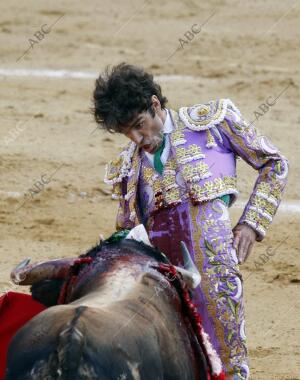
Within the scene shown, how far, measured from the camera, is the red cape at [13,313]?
5156mm

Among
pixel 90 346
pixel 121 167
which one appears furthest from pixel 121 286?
pixel 121 167

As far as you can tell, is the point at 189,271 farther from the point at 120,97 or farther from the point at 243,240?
the point at 120,97

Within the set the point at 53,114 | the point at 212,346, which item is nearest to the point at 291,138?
the point at 53,114

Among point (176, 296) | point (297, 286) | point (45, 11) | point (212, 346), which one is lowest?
point (45, 11)

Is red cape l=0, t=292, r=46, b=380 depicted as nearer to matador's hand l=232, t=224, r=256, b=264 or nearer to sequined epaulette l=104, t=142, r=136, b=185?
sequined epaulette l=104, t=142, r=136, b=185

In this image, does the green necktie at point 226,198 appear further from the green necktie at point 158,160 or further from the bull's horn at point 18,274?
the bull's horn at point 18,274

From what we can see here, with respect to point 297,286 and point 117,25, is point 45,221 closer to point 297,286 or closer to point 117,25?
point 297,286

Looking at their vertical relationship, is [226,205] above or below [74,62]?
above

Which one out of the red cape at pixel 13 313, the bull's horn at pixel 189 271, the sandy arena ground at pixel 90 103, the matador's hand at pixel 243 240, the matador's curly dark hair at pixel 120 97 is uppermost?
the matador's curly dark hair at pixel 120 97

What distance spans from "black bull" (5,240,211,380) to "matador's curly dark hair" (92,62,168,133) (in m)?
0.58

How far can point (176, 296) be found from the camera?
16.4 ft

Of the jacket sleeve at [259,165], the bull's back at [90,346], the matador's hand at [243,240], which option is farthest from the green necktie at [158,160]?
the bull's back at [90,346]

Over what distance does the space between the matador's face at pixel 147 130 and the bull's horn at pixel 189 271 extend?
20.2 inches

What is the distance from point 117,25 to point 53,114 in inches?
101
